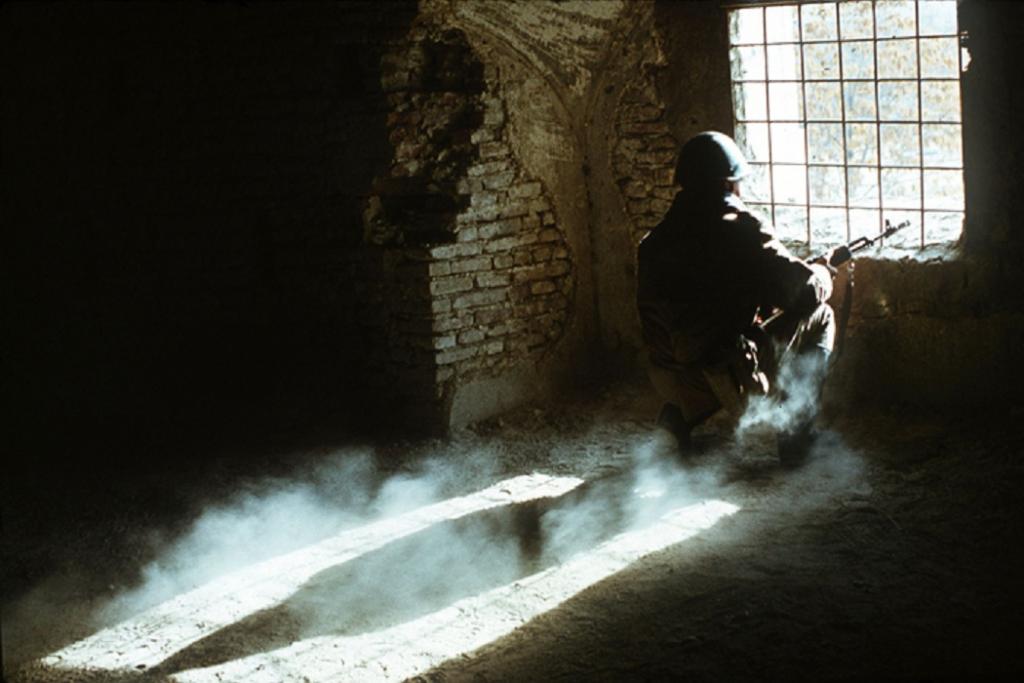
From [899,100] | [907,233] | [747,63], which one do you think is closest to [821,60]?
[747,63]

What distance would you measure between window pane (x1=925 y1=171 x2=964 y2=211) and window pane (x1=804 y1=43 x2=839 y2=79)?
84 cm

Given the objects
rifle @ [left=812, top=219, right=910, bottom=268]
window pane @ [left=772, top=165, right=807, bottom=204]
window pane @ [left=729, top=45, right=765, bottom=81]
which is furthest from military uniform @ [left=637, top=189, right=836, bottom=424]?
window pane @ [left=729, top=45, right=765, bottom=81]

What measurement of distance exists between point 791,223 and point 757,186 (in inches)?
13.6

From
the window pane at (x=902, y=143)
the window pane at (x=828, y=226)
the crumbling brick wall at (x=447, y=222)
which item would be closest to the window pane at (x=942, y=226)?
the window pane at (x=902, y=143)

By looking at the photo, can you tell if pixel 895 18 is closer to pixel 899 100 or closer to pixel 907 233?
pixel 899 100

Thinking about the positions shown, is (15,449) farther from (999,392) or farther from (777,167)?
(999,392)

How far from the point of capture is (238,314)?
817cm

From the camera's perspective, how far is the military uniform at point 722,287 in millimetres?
6082

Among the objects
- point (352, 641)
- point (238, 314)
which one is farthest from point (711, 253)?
point (238, 314)

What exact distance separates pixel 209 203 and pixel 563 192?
7.77ft

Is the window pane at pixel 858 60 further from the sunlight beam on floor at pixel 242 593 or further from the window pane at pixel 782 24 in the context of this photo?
the sunlight beam on floor at pixel 242 593

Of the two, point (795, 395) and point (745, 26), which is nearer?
point (795, 395)

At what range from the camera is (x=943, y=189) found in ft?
22.9

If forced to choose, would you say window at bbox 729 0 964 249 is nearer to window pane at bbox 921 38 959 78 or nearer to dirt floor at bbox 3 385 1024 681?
window pane at bbox 921 38 959 78
